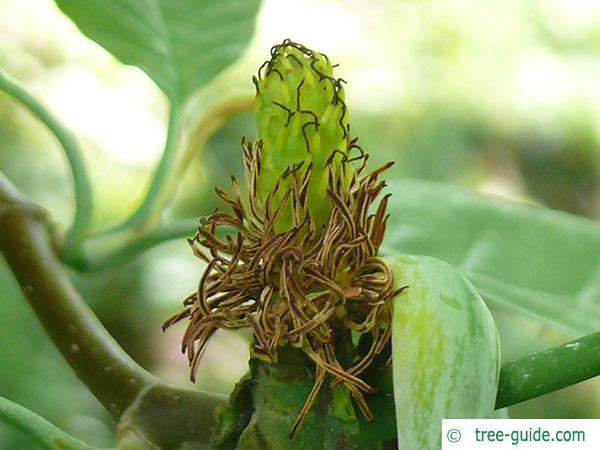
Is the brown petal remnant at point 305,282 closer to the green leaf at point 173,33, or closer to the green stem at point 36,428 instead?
the green stem at point 36,428

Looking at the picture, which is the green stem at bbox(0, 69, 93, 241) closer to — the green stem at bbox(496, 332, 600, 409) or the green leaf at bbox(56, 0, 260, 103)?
the green leaf at bbox(56, 0, 260, 103)

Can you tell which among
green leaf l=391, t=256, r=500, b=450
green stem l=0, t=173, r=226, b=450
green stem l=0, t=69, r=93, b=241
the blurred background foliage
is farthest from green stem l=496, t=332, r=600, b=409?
the blurred background foliage

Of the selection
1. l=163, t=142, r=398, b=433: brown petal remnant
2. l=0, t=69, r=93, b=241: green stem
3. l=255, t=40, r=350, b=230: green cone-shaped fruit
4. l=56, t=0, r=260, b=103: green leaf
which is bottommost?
l=163, t=142, r=398, b=433: brown petal remnant

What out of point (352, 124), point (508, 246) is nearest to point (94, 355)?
point (508, 246)

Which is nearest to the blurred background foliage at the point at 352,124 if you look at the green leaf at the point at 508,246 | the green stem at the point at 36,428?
the green leaf at the point at 508,246

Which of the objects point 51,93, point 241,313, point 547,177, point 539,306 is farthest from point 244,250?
point 547,177
